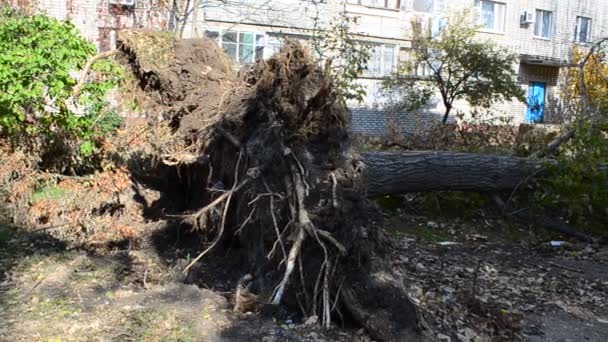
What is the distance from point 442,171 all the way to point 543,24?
68.0 feet

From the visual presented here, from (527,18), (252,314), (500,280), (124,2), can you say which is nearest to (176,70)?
(252,314)

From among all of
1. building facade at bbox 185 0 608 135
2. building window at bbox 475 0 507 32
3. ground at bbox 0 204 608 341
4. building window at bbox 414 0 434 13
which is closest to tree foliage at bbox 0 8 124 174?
ground at bbox 0 204 608 341

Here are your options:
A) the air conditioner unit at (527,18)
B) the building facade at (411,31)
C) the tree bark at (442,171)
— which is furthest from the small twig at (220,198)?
the air conditioner unit at (527,18)

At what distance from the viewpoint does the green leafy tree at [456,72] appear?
51.1 ft

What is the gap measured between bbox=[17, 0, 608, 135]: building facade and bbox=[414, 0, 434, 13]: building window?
34mm

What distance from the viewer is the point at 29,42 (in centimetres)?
568

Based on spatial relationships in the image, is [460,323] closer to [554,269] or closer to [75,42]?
[554,269]

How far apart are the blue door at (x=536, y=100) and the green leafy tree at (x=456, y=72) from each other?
27.3 ft

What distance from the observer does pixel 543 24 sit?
25156 mm

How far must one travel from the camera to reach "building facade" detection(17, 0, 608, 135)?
49.7ft

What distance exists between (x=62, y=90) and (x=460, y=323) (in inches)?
169

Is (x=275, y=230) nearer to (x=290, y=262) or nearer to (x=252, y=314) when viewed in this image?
(x=290, y=262)

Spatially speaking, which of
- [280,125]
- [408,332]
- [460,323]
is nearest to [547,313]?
[460,323]

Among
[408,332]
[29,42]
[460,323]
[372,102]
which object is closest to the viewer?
[408,332]
